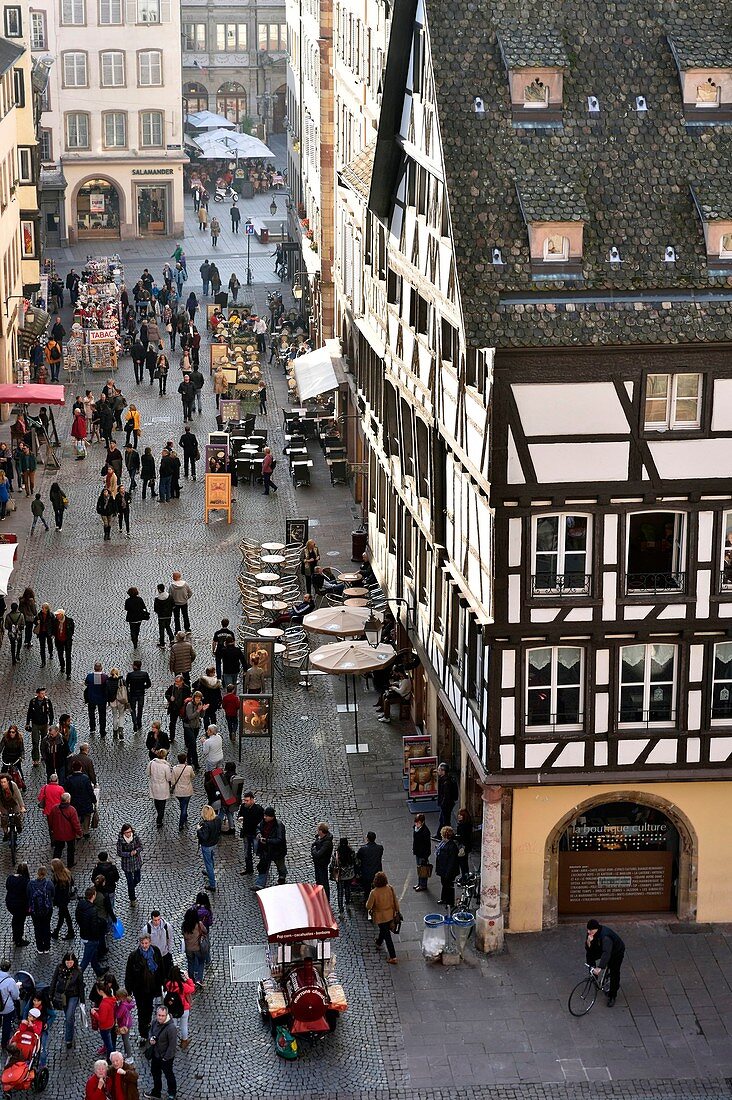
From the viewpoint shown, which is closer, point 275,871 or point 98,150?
point 275,871

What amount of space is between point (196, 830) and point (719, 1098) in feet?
41.4

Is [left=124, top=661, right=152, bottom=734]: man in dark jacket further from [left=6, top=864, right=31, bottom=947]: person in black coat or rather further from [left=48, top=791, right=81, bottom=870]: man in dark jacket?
[left=6, top=864, right=31, bottom=947]: person in black coat

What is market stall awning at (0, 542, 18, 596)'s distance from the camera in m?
47.4

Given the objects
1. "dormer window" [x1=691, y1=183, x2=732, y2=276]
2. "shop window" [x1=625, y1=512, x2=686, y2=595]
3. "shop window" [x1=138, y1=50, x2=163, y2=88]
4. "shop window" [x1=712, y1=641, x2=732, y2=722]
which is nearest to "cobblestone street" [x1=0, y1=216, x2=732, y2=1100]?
"shop window" [x1=712, y1=641, x2=732, y2=722]

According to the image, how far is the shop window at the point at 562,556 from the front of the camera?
34.3 metres

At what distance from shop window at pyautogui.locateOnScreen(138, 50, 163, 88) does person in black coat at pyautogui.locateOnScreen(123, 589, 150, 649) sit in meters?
63.7

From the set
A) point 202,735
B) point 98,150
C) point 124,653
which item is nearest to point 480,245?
point 202,735

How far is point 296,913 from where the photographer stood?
33.2 metres

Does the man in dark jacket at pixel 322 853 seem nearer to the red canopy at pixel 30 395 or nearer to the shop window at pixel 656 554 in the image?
the shop window at pixel 656 554

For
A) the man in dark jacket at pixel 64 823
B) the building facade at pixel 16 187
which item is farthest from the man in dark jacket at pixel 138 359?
the man in dark jacket at pixel 64 823

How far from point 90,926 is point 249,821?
453 cm

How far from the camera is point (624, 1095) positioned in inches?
1238

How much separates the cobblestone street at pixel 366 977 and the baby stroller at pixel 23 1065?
44 cm

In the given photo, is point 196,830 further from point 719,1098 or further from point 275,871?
point 719,1098
